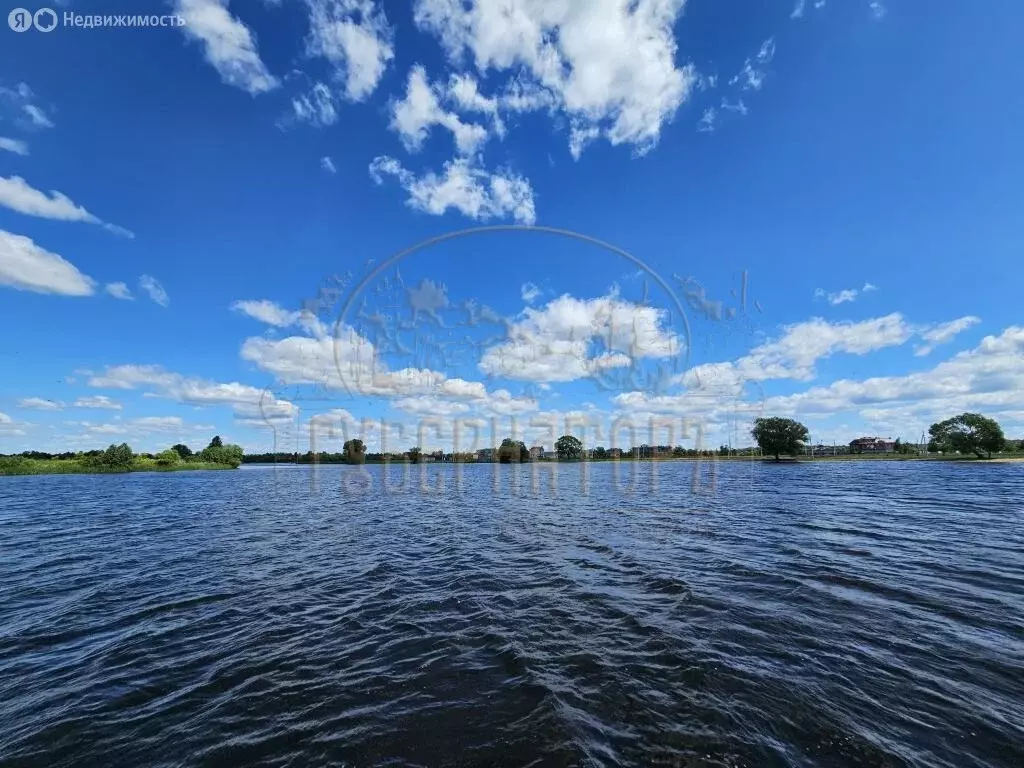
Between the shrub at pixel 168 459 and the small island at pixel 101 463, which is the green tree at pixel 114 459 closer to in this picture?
the small island at pixel 101 463

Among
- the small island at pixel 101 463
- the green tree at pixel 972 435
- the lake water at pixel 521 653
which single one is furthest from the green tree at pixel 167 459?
the green tree at pixel 972 435

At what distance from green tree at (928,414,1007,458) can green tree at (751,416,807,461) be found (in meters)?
40.4

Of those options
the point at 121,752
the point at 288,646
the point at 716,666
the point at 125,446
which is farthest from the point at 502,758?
the point at 125,446

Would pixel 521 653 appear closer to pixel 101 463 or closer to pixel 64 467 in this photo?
pixel 101 463

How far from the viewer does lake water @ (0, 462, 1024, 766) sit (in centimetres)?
731

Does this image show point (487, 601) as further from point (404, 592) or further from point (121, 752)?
point (121, 752)

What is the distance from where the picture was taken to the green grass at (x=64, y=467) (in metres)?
130

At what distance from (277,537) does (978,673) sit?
29.6 metres

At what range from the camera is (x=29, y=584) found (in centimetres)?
1761

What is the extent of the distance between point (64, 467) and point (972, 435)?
11449 inches

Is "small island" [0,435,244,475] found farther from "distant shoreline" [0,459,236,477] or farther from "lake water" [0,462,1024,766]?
"lake water" [0,462,1024,766]

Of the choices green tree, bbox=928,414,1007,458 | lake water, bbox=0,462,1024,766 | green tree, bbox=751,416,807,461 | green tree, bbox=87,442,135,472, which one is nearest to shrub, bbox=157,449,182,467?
green tree, bbox=87,442,135,472

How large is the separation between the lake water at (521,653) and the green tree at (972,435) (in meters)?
172

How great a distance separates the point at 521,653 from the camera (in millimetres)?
10500
